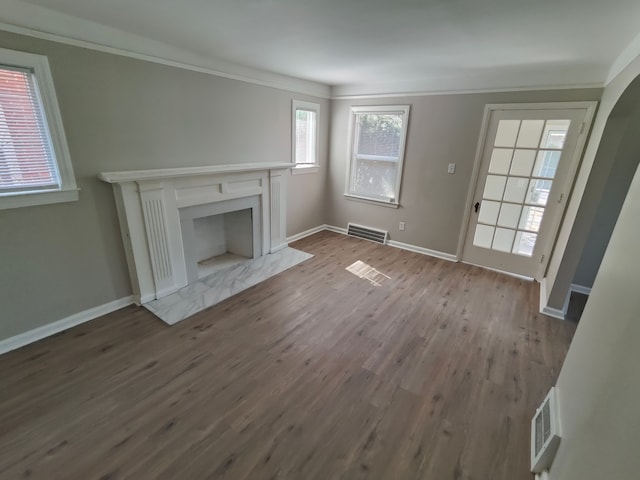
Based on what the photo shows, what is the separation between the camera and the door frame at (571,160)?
309cm

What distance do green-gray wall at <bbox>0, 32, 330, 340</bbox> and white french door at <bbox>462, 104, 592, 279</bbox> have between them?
3336 millimetres

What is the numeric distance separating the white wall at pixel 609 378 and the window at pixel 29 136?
3.36 m

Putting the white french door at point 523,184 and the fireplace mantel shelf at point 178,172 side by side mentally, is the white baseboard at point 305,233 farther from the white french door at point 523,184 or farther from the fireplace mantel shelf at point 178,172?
the white french door at point 523,184

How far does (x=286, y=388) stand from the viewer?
202 centimetres

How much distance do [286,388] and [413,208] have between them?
3272 mm

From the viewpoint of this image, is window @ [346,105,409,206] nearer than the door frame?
No

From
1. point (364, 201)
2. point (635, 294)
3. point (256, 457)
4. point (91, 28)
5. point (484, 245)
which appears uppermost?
point (91, 28)

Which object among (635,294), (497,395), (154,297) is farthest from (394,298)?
(154,297)

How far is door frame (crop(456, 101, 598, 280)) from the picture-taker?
309cm

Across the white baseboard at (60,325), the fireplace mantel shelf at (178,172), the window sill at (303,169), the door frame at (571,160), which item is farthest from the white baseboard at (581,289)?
the white baseboard at (60,325)

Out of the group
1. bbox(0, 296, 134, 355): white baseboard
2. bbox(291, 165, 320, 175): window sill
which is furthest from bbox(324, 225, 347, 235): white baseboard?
bbox(0, 296, 134, 355): white baseboard

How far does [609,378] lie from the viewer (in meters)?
1.08

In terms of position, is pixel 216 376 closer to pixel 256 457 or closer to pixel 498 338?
pixel 256 457

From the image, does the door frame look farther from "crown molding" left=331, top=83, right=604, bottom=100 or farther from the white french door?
Answer: "crown molding" left=331, top=83, right=604, bottom=100
